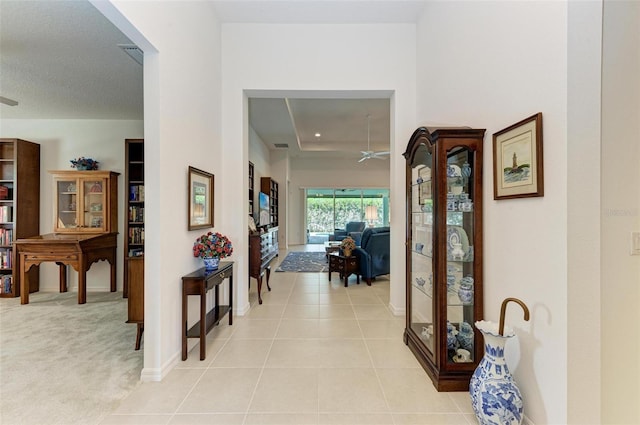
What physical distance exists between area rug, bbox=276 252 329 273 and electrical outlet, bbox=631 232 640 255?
494 centimetres

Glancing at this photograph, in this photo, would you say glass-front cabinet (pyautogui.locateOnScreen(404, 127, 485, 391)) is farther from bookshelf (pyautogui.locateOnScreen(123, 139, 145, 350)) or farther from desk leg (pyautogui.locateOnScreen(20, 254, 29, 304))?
desk leg (pyautogui.locateOnScreen(20, 254, 29, 304))

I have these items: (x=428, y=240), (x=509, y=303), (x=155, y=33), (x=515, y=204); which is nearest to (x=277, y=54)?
(x=155, y=33)

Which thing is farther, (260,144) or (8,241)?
(260,144)

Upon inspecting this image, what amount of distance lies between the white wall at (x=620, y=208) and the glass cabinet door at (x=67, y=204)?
599 centimetres

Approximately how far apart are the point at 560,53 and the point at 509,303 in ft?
4.67

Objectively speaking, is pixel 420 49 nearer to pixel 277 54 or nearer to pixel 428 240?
pixel 277 54

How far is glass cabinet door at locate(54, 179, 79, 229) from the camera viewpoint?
13.9 feet

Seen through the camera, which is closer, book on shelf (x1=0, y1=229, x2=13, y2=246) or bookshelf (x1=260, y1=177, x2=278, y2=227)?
book on shelf (x1=0, y1=229, x2=13, y2=246)

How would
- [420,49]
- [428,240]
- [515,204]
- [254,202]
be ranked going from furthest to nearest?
[254,202], [420,49], [428,240], [515,204]

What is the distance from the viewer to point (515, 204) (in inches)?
65.4

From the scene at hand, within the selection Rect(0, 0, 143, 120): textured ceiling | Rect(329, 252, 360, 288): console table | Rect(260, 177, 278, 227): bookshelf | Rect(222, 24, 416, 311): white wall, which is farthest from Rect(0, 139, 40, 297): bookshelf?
Rect(329, 252, 360, 288): console table

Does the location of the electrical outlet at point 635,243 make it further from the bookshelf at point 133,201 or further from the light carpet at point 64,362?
the bookshelf at point 133,201

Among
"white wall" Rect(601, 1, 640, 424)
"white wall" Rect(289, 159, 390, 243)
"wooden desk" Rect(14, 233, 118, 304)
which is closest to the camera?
"white wall" Rect(601, 1, 640, 424)

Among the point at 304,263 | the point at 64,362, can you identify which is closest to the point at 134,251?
the point at 64,362
